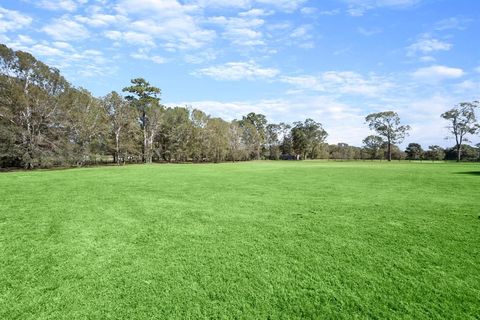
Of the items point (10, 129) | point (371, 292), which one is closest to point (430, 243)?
point (371, 292)

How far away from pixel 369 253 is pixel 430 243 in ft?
4.15

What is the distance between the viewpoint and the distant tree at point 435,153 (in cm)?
7275

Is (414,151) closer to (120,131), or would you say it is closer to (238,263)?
(120,131)

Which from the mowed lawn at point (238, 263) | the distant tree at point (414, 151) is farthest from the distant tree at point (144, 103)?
the distant tree at point (414, 151)

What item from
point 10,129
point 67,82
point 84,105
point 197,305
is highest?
point 67,82

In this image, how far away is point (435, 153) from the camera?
73375mm

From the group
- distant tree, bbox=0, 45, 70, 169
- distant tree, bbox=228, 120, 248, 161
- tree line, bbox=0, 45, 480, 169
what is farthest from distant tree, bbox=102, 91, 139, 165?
distant tree, bbox=228, 120, 248, 161

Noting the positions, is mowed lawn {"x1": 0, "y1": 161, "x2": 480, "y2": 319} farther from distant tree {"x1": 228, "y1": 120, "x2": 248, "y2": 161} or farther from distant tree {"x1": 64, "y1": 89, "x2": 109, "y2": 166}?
distant tree {"x1": 228, "y1": 120, "x2": 248, "y2": 161}

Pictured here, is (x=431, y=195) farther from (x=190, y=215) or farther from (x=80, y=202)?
(x=80, y=202)

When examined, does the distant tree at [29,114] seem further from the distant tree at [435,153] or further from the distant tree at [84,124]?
the distant tree at [435,153]

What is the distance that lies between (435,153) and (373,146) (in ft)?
48.7

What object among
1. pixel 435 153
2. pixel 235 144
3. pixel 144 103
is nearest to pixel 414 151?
pixel 435 153

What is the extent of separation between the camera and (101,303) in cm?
298

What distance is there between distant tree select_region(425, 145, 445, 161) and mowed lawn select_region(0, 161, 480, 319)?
7942 cm
